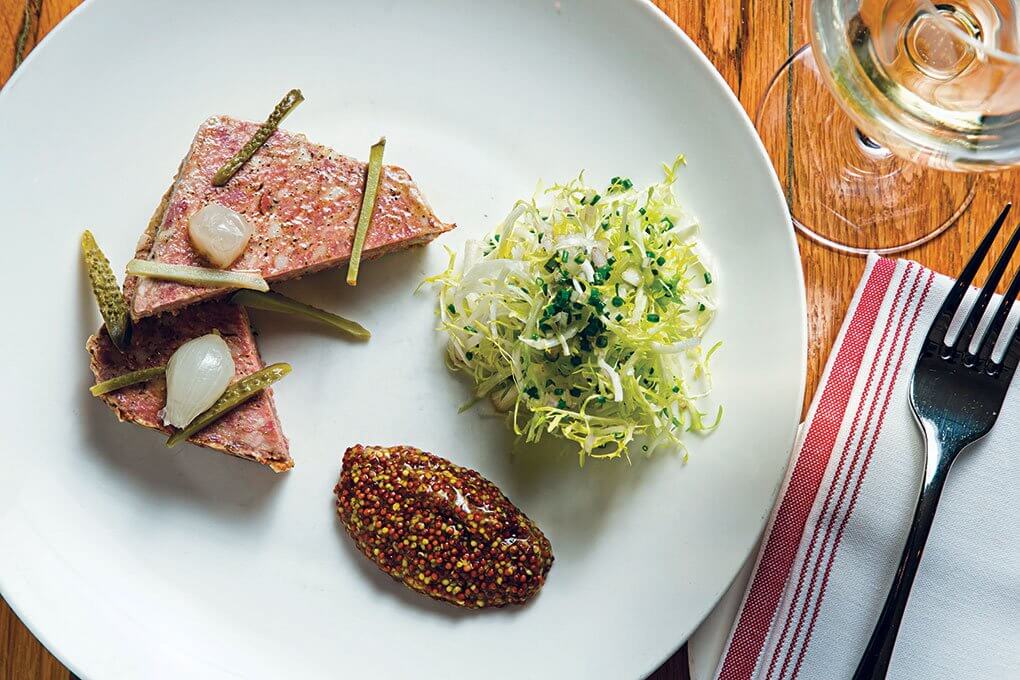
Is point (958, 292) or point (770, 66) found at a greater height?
point (770, 66)

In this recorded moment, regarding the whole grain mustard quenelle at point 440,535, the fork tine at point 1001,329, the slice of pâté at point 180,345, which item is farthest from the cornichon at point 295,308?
the fork tine at point 1001,329

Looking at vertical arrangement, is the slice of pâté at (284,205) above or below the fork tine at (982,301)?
below

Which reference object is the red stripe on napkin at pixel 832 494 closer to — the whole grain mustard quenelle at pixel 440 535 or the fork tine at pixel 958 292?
the fork tine at pixel 958 292

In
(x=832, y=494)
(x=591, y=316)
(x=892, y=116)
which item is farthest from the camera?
(x=832, y=494)

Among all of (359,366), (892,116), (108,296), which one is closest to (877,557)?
(892,116)

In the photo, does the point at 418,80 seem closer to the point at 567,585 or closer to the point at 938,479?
the point at 567,585

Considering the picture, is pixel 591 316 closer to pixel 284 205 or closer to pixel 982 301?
pixel 284 205
